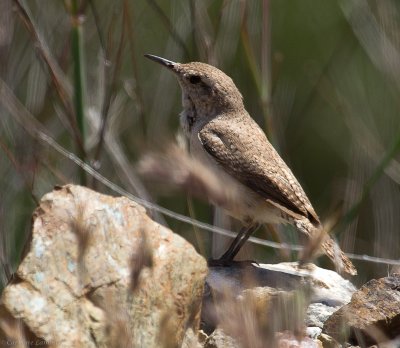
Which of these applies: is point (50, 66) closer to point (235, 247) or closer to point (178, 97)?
point (235, 247)

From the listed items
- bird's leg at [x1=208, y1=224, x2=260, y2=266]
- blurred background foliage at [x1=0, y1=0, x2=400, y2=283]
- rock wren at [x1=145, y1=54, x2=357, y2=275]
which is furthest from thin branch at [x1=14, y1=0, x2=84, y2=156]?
bird's leg at [x1=208, y1=224, x2=260, y2=266]

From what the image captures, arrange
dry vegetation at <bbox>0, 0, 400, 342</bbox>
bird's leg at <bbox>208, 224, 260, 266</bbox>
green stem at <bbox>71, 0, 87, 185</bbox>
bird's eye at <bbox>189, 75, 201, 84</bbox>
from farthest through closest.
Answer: bird's eye at <bbox>189, 75, 201, 84</bbox>
bird's leg at <bbox>208, 224, 260, 266</bbox>
dry vegetation at <bbox>0, 0, 400, 342</bbox>
green stem at <bbox>71, 0, 87, 185</bbox>

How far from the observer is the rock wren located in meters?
4.66

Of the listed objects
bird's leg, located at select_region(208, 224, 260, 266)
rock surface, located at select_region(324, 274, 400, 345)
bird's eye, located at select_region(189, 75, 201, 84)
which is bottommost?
bird's leg, located at select_region(208, 224, 260, 266)

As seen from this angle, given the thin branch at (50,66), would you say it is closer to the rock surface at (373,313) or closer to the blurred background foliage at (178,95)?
the blurred background foliage at (178,95)

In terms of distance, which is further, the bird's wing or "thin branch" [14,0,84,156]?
the bird's wing

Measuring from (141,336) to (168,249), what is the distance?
0.43m

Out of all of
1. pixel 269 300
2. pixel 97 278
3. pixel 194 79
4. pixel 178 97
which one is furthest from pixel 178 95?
pixel 97 278

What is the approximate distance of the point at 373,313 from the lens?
3.28 meters

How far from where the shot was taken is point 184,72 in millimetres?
5238

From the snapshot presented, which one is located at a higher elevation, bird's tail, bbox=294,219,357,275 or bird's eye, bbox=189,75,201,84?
bird's eye, bbox=189,75,201,84

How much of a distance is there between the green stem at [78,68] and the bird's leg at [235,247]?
0.86 metres

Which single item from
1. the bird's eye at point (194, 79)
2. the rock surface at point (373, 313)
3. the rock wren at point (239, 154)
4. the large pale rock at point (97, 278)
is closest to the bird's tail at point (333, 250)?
the rock wren at point (239, 154)

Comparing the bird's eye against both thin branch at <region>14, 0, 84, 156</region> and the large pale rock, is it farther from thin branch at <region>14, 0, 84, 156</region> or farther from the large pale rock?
the large pale rock
